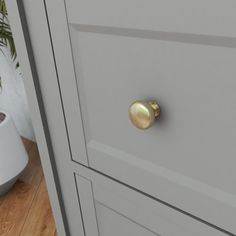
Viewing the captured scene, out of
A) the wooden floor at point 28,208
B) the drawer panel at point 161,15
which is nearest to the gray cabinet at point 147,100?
the drawer panel at point 161,15

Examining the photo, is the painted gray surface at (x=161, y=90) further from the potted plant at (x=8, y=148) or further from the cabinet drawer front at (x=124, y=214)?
the potted plant at (x=8, y=148)

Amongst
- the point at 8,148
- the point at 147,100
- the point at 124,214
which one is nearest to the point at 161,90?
the point at 147,100

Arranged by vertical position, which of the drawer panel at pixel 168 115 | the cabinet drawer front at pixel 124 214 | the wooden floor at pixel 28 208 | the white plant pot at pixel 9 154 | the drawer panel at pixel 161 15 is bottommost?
the wooden floor at pixel 28 208

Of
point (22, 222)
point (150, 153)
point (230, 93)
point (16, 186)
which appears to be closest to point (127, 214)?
point (150, 153)

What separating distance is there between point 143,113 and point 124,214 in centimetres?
18

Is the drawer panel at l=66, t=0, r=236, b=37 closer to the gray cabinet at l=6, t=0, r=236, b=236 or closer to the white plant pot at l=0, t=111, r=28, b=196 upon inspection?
the gray cabinet at l=6, t=0, r=236, b=236

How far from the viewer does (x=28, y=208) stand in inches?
46.2

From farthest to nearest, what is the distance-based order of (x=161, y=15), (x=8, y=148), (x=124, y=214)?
(x=8, y=148), (x=124, y=214), (x=161, y=15)

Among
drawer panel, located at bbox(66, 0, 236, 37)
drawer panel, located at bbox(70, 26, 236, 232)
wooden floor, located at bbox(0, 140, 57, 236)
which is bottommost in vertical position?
wooden floor, located at bbox(0, 140, 57, 236)

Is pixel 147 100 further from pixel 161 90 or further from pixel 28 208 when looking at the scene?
pixel 28 208

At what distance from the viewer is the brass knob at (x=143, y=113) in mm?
329

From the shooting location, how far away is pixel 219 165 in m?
0.32

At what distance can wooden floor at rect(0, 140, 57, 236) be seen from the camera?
109 cm

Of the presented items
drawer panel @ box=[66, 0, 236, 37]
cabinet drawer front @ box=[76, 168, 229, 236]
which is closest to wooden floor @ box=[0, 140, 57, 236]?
cabinet drawer front @ box=[76, 168, 229, 236]
